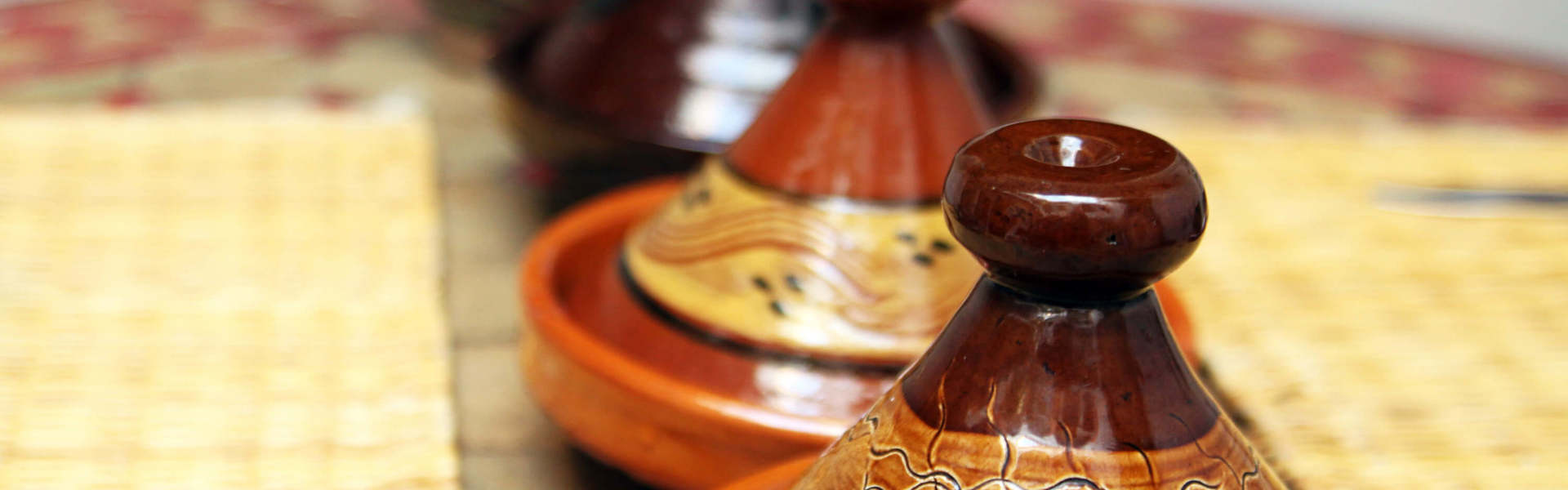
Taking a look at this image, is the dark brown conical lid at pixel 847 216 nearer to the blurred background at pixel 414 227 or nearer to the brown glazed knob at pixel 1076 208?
the blurred background at pixel 414 227

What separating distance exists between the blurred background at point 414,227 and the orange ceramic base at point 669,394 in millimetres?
62

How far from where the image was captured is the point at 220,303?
2.25 ft

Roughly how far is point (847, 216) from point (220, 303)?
338 mm

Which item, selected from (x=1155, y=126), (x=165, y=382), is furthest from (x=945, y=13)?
(x=1155, y=126)

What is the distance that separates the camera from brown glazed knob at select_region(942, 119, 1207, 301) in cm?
29

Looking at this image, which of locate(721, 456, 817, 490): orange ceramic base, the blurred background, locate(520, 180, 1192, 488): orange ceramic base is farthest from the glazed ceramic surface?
locate(721, 456, 817, 490): orange ceramic base

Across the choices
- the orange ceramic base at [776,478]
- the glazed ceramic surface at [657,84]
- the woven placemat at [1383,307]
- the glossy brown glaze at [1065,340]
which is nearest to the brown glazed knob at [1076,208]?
the glossy brown glaze at [1065,340]

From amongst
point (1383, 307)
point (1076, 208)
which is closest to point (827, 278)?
point (1076, 208)

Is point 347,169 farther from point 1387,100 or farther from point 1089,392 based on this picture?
point 1387,100

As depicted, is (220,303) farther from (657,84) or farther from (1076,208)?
(1076,208)

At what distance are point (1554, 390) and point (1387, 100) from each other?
62 centimetres

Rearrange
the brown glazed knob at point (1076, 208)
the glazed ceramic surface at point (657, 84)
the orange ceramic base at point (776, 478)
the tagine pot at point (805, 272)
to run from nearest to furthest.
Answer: the brown glazed knob at point (1076, 208), the orange ceramic base at point (776, 478), the tagine pot at point (805, 272), the glazed ceramic surface at point (657, 84)

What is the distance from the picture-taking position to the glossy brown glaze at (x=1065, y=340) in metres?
0.29

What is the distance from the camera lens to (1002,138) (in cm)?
31
